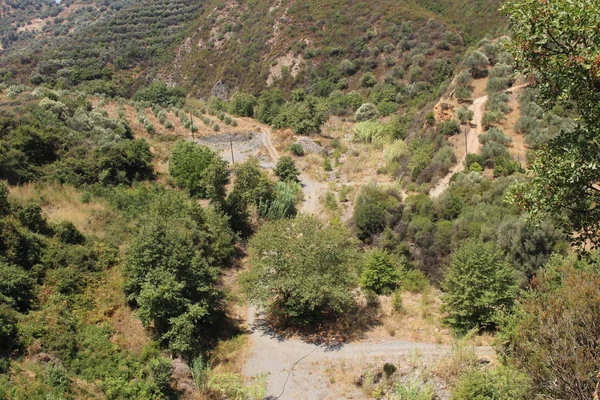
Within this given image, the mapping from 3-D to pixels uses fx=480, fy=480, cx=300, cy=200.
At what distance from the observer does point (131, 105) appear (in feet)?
186

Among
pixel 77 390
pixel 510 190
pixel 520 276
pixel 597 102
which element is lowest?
pixel 520 276

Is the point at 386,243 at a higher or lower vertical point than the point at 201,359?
lower

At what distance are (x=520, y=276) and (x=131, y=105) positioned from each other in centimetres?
4849

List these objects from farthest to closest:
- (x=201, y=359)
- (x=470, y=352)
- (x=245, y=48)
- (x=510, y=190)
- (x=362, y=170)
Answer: (x=245, y=48)
(x=362, y=170)
(x=201, y=359)
(x=470, y=352)
(x=510, y=190)

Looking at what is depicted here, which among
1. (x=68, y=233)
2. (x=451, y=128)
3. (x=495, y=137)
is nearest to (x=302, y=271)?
(x=68, y=233)

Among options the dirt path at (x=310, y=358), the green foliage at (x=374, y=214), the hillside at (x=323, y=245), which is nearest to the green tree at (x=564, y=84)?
the hillside at (x=323, y=245)

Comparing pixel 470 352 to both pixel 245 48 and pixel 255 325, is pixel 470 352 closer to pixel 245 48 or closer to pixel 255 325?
pixel 255 325

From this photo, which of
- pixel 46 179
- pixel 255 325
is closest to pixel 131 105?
pixel 46 179

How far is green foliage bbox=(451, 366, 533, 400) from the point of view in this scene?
33.0 feet

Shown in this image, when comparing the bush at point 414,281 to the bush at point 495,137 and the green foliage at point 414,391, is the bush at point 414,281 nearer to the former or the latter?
the green foliage at point 414,391

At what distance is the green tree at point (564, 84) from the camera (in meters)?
6.95

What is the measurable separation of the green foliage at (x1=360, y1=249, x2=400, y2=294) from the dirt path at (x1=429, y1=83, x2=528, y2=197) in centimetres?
901

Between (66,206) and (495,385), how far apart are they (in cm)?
2381

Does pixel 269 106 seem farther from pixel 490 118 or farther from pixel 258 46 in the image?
pixel 490 118
